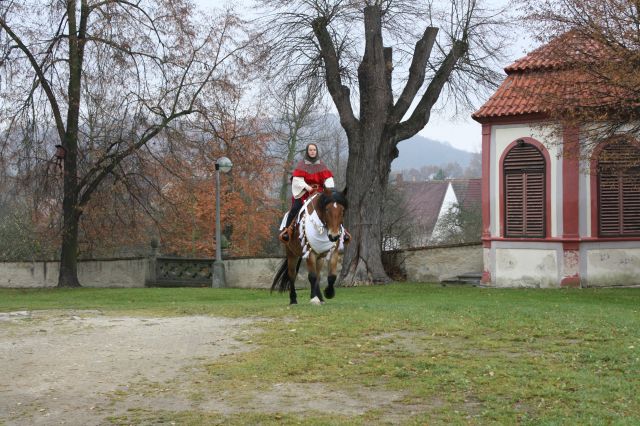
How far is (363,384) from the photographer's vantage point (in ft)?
27.1

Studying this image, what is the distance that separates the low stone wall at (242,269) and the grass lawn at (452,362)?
1523 centimetres

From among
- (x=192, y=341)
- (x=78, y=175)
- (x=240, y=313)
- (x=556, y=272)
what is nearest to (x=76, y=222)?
(x=78, y=175)

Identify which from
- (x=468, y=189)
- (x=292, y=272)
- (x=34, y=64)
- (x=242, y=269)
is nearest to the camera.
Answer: (x=292, y=272)

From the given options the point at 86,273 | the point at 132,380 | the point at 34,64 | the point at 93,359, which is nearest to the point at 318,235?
the point at 93,359

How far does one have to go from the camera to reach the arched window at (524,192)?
26.2 meters

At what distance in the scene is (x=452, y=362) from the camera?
9109 millimetres

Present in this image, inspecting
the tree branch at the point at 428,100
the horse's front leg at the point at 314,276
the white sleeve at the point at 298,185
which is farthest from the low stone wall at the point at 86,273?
the white sleeve at the point at 298,185

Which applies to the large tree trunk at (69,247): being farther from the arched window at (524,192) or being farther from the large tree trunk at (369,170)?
the arched window at (524,192)

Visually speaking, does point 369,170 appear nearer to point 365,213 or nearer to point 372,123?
point 365,213

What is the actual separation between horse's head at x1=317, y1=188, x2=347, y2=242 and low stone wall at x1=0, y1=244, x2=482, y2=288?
658 inches

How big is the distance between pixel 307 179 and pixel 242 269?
61.7 ft

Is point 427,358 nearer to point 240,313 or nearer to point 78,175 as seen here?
point 240,313

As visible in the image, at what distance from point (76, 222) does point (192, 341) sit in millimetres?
22340

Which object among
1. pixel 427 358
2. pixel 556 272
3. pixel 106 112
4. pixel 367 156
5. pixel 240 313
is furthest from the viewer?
pixel 106 112
